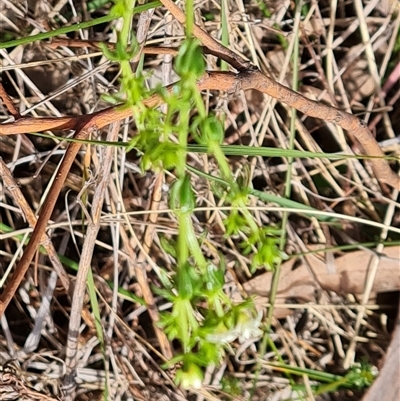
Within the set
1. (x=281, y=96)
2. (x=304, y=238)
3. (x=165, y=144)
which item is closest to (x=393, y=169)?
(x=304, y=238)

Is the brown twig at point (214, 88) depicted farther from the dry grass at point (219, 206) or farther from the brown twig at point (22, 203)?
the dry grass at point (219, 206)

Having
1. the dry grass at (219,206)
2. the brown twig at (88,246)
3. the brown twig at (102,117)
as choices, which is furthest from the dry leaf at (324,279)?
the brown twig at (102,117)

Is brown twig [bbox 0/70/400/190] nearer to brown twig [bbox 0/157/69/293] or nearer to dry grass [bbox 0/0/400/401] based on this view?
brown twig [bbox 0/157/69/293]

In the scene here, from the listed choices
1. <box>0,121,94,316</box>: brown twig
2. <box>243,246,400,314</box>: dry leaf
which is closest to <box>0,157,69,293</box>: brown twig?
<box>0,121,94,316</box>: brown twig

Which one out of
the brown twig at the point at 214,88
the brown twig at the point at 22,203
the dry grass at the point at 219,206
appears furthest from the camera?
the dry grass at the point at 219,206

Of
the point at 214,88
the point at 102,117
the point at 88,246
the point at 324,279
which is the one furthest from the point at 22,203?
the point at 324,279

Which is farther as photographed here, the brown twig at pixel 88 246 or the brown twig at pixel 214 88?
the brown twig at pixel 88 246

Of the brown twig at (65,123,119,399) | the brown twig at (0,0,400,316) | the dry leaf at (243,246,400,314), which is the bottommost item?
the dry leaf at (243,246,400,314)

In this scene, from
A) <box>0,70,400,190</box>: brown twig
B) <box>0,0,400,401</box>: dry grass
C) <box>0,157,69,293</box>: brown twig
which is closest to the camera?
<box>0,70,400,190</box>: brown twig
